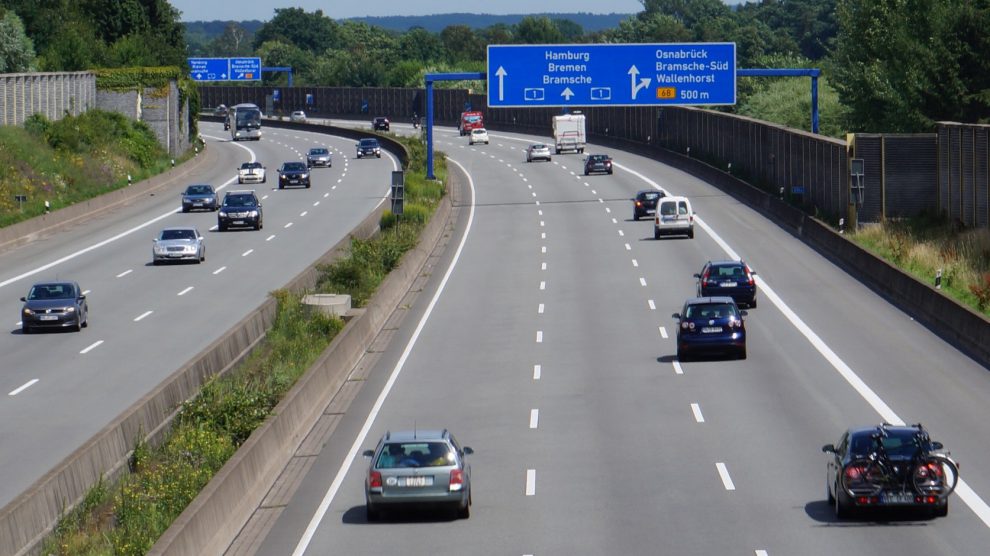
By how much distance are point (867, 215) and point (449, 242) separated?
17349mm

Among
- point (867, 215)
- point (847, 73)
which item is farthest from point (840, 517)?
point (847, 73)

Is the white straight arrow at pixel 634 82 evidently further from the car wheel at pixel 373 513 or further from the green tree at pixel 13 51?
the car wheel at pixel 373 513

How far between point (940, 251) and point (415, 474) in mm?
35948

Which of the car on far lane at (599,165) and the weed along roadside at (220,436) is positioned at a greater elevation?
the car on far lane at (599,165)

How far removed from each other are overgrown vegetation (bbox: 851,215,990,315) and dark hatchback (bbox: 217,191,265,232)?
90.5 feet

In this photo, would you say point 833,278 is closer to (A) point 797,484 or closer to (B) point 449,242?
(B) point 449,242

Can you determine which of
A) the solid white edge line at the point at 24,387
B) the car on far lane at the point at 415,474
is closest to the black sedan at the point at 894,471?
the car on far lane at the point at 415,474

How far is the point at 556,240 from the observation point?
65250mm

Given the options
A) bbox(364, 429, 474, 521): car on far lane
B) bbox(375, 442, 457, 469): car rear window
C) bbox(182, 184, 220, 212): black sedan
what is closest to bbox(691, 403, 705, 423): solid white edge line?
bbox(364, 429, 474, 521): car on far lane

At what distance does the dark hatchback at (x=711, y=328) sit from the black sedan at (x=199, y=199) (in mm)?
47767

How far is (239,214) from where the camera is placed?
231 feet

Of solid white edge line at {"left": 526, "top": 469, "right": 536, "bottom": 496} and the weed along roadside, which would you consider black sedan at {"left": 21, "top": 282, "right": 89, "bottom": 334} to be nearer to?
the weed along roadside

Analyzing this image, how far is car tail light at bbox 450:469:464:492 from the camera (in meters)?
21.4

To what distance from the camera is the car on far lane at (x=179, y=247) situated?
59.1 meters
